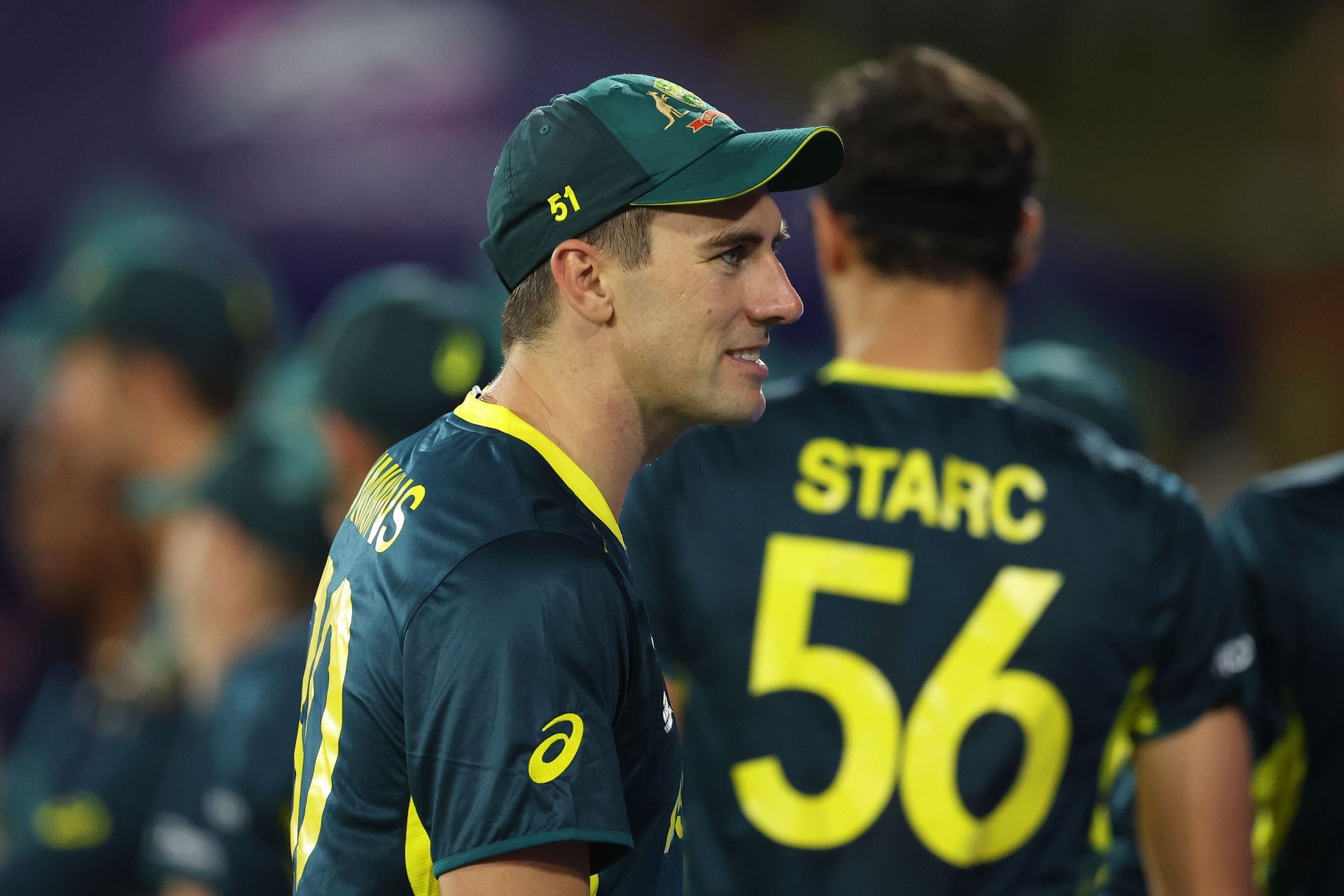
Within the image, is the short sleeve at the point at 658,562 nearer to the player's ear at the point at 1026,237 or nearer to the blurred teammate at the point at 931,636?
the blurred teammate at the point at 931,636

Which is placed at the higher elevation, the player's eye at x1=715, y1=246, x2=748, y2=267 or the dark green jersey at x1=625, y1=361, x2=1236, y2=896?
the player's eye at x1=715, y1=246, x2=748, y2=267

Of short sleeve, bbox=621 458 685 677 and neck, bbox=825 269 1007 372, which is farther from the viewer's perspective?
neck, bbox=825 269 1007 372

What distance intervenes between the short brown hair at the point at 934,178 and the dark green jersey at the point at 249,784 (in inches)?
70.2

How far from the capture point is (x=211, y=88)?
10555mm

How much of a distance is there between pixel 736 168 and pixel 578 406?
0.41 meters

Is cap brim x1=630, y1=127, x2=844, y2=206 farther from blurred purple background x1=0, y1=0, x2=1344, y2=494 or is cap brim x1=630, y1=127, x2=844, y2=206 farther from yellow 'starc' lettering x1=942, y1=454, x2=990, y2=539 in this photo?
blurred purple background x1=0, y1=0, x2=1344, y2=494

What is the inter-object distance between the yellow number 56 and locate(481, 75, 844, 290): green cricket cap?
1.04m

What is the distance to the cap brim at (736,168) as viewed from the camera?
228 cm

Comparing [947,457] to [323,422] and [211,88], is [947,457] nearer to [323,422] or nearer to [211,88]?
[323,422]

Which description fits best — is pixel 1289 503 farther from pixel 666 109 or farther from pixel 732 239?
pixel 666 109

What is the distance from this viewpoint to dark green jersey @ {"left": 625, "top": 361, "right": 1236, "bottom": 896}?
10.2 feet

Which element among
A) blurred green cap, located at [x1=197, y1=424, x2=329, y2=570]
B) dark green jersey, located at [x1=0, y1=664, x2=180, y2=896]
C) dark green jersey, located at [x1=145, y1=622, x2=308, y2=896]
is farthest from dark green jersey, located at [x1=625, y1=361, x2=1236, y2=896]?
dark green jersey, located at [x1=0, y1=664, x2=180, y2=896]

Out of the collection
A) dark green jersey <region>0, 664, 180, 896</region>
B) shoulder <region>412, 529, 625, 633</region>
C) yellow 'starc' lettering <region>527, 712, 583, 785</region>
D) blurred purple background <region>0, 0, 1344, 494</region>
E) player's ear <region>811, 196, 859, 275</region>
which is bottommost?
dark green jersey <region>0, 664, 180, 896</region>

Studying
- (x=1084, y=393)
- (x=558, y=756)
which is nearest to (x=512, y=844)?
(x=558, y=756)
